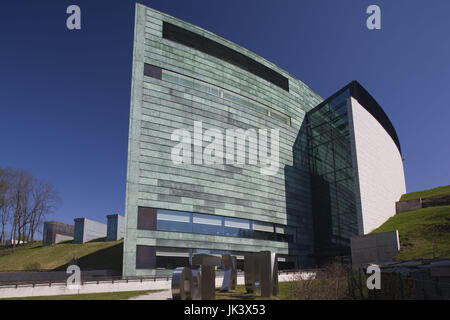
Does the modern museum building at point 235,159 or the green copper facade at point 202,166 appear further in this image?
the modern museum building at point 235,159

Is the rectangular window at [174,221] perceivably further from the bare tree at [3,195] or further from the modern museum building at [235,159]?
the bare tree at [3,195]

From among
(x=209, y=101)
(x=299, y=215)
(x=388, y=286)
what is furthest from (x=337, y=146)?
(x=388, y=286)

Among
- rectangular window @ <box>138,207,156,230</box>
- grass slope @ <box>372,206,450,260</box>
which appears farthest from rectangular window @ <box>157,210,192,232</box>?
grass slope @ <box>372,206,450,260</box>

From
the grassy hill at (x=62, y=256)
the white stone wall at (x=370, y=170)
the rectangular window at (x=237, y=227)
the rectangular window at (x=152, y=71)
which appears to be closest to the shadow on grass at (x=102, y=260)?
the grassy hill at (x=62, y=256)

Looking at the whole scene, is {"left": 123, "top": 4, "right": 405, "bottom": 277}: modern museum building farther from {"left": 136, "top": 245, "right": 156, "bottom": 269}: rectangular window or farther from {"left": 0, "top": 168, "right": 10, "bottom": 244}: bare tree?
{"left": 0, "top": 168, "right": 10, "bottom": 244}: bare tree

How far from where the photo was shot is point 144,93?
4397 cm

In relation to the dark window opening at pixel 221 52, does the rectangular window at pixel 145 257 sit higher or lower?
lower

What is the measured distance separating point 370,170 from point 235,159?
20399 mm

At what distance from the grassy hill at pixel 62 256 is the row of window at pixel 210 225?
1539 centimetres

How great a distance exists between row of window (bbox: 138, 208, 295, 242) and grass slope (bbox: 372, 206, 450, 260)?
13856mm

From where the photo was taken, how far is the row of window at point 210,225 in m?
41.1

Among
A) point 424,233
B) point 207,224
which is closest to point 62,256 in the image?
point 207,224

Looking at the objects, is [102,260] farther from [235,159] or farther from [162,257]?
[235,159]
